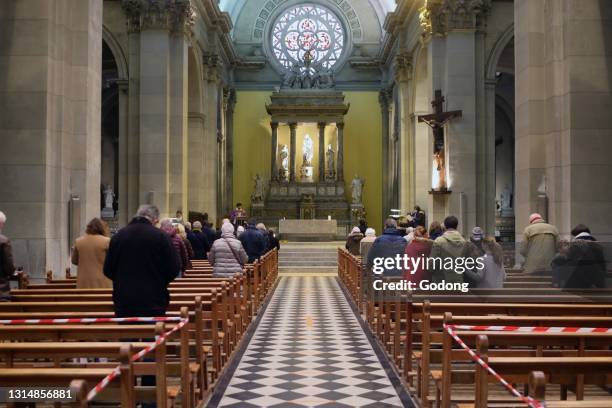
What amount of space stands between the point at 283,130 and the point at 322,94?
2753 mm

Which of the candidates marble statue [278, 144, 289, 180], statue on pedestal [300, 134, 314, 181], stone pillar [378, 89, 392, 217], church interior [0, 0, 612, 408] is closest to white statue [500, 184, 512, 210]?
church interior [0, 0, 612, 408]

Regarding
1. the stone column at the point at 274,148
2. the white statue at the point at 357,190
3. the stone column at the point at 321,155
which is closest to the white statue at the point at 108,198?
the stone column at the point at 274,148

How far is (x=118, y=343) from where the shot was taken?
5352mm

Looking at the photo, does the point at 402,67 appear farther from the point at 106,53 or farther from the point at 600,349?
the point at 600,349

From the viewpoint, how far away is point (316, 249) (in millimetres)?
27500

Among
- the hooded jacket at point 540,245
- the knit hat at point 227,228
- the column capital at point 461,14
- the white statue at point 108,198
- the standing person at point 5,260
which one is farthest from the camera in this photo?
the white statue at point 108,198

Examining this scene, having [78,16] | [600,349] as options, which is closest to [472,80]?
[78,16]

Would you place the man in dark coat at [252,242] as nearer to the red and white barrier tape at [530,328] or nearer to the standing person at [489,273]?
the standing person at [489,273]

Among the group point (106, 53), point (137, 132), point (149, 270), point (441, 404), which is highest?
point (106, 53)

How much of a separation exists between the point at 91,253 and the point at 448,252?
4.13m

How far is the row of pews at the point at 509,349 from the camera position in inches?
178

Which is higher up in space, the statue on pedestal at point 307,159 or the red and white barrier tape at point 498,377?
the statue on pedestal at point 307,159

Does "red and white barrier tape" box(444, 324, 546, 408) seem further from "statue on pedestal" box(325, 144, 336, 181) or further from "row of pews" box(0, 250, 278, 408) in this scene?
"statue on pedestal" box(325, 144, 336, 181)

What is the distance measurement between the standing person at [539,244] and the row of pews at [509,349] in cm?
114
